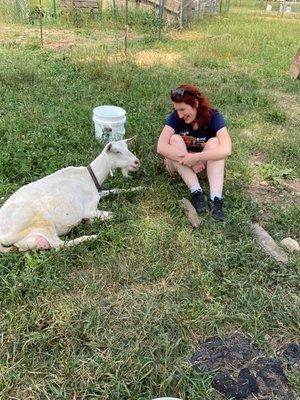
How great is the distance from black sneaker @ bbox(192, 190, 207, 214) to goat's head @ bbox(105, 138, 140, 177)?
655mm

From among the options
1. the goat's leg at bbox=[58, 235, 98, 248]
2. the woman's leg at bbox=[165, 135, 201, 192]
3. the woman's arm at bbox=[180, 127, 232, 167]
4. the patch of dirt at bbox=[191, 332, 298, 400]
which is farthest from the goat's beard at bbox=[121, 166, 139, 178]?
the patch of dirt at bbox=[191, 332, 298, 400]

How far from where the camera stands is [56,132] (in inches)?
217

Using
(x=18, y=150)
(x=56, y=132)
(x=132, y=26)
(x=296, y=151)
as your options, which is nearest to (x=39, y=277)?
(x=18, y=150)

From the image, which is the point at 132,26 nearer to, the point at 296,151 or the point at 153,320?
the point at 296,151

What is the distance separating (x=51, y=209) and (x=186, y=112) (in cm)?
148

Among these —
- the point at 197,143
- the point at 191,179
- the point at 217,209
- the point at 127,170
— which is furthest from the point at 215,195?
Answer: the point at 127,170

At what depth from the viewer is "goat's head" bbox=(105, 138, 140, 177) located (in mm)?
4278

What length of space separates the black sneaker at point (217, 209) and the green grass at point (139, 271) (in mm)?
86

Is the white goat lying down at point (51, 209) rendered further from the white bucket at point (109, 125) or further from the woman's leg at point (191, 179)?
the white bucket at point (109, 125)

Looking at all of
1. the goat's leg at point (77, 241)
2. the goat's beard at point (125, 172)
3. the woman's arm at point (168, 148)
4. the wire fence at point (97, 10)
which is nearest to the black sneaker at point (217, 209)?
the woman's arm at point (168, 148)

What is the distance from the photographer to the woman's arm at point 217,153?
4129mm

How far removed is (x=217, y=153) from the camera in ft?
13.5

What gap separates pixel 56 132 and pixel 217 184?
2.30 m

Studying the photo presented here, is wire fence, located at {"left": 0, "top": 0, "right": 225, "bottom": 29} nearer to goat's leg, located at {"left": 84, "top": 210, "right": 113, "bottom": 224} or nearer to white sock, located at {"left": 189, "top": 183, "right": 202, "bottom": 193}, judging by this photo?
white sock, located at {"left": 189, "top": 183, "right": 202, "bottom": 193}
